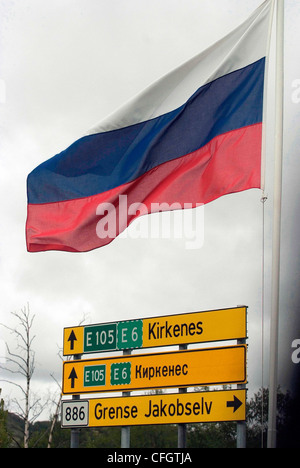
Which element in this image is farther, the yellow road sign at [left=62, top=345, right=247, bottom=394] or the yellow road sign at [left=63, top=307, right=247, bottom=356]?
the yellow road sign at [left=63, top=307, right=247, bottom=356]

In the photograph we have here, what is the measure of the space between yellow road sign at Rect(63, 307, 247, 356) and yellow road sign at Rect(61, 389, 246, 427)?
3.50 feet

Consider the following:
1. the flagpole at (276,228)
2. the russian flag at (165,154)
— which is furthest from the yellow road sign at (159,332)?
the flagpole at (276,228)

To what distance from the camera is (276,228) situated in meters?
12.0

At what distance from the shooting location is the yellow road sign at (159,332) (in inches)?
584

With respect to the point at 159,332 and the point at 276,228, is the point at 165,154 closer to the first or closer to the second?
the point at 276,228

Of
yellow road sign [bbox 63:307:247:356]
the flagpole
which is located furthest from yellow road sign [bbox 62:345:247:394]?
the flagpole

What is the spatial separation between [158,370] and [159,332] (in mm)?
760

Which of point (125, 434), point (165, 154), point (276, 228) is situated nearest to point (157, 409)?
point (125, 434)

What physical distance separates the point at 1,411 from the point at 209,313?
104 feet

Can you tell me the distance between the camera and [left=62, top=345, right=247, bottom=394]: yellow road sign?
14.7 metres

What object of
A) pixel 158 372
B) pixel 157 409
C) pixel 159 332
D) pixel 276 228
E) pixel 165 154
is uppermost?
pixel 165 154

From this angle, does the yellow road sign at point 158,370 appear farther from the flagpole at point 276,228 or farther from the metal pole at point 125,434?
the flagpole at point 276,228

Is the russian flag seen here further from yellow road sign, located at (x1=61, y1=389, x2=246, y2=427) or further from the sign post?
yellow road sign, located at (x1=61, y1=389, x2=246, y2=427)
